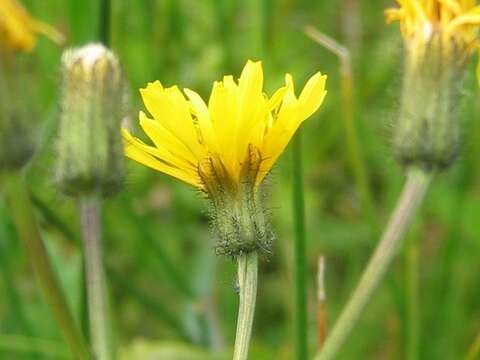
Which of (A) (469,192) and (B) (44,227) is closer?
(B) (44,227)

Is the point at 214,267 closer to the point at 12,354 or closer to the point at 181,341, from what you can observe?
the point at 181,341

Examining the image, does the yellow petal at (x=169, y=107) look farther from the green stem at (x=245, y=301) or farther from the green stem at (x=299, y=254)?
the green stem at (x=299, y=254)

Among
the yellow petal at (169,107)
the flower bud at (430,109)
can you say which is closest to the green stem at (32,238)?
the yellow petal at (169,107)

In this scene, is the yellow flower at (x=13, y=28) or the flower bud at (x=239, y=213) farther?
the yellow flower at (x=13, y=28)

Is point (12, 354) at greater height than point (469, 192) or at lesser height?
lesser

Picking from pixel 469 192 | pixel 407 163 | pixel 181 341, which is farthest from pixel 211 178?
pixel 469 192

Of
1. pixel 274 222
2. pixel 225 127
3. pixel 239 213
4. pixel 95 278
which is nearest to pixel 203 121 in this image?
pixel 225 127
